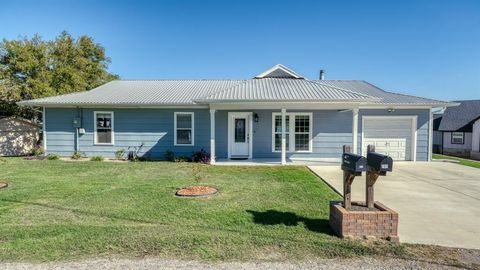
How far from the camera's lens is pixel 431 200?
21.8 feet

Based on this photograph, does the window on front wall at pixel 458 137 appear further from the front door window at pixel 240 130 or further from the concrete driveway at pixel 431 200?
the front door window at pixel 240 130

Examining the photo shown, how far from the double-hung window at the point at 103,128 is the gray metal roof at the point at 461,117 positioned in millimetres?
→ 25739

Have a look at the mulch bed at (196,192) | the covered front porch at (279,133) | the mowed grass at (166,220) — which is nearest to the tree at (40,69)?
the mowed grass at (166,220)

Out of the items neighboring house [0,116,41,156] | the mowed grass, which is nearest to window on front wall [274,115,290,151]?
the mowed grass

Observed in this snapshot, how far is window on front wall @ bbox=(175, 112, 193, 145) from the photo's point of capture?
13656mm

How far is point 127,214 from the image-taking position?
5.31 metres

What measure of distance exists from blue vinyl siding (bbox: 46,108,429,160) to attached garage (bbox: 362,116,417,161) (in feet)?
0.89

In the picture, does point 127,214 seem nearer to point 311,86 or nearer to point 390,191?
point 390,191

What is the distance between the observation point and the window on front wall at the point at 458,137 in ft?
78.9

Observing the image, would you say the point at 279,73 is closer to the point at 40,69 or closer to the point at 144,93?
the point at 144,93

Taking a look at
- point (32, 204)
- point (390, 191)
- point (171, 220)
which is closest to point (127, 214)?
point (171, 220)

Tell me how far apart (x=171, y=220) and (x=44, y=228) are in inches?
74.3

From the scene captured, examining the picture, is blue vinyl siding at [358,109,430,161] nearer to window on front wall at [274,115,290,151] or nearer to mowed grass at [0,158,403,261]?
window on front wall at [274,115,290,151]

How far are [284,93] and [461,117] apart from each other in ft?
69.8
